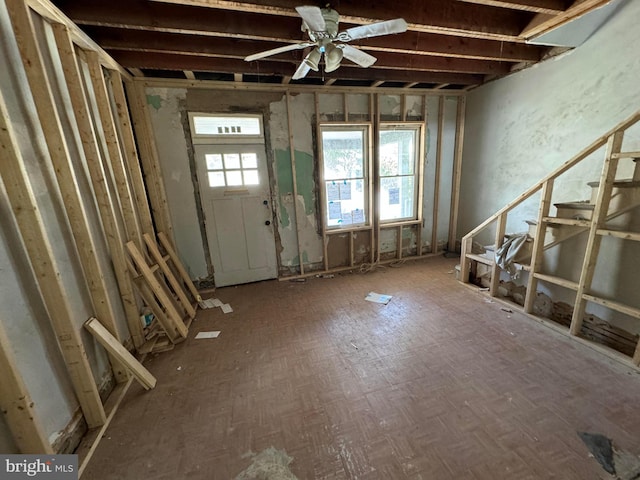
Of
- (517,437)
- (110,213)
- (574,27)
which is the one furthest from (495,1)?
(110,213)

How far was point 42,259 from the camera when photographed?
1441 mm

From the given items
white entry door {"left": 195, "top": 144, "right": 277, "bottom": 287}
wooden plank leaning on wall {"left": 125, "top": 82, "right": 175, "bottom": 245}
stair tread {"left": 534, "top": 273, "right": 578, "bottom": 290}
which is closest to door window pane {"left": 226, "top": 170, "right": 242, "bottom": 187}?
white entry door {"left": 195, "top": 144, "right": 277, "bottom": 287}

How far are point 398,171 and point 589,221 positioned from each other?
266cm

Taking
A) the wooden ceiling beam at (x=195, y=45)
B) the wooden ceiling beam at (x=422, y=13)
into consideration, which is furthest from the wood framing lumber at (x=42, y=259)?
the wooden ceiling beam at (x=422, y=13)

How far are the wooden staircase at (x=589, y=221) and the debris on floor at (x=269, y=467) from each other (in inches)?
112

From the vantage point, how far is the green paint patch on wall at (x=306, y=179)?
12.9ft

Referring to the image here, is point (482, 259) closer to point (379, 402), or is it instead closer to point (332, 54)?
point (379, 402)

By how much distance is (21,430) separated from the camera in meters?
1.26

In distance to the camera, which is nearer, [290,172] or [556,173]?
[556,173]

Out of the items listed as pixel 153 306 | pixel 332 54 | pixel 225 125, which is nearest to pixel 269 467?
pixel 153 306

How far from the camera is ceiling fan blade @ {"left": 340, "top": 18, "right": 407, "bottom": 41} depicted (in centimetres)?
172

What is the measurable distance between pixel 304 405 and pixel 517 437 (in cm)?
137

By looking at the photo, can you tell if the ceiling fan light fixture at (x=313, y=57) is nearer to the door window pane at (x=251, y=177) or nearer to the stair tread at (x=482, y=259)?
the door window pane at (x=251, y=177)

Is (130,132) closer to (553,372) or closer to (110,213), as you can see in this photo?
(110,213)
